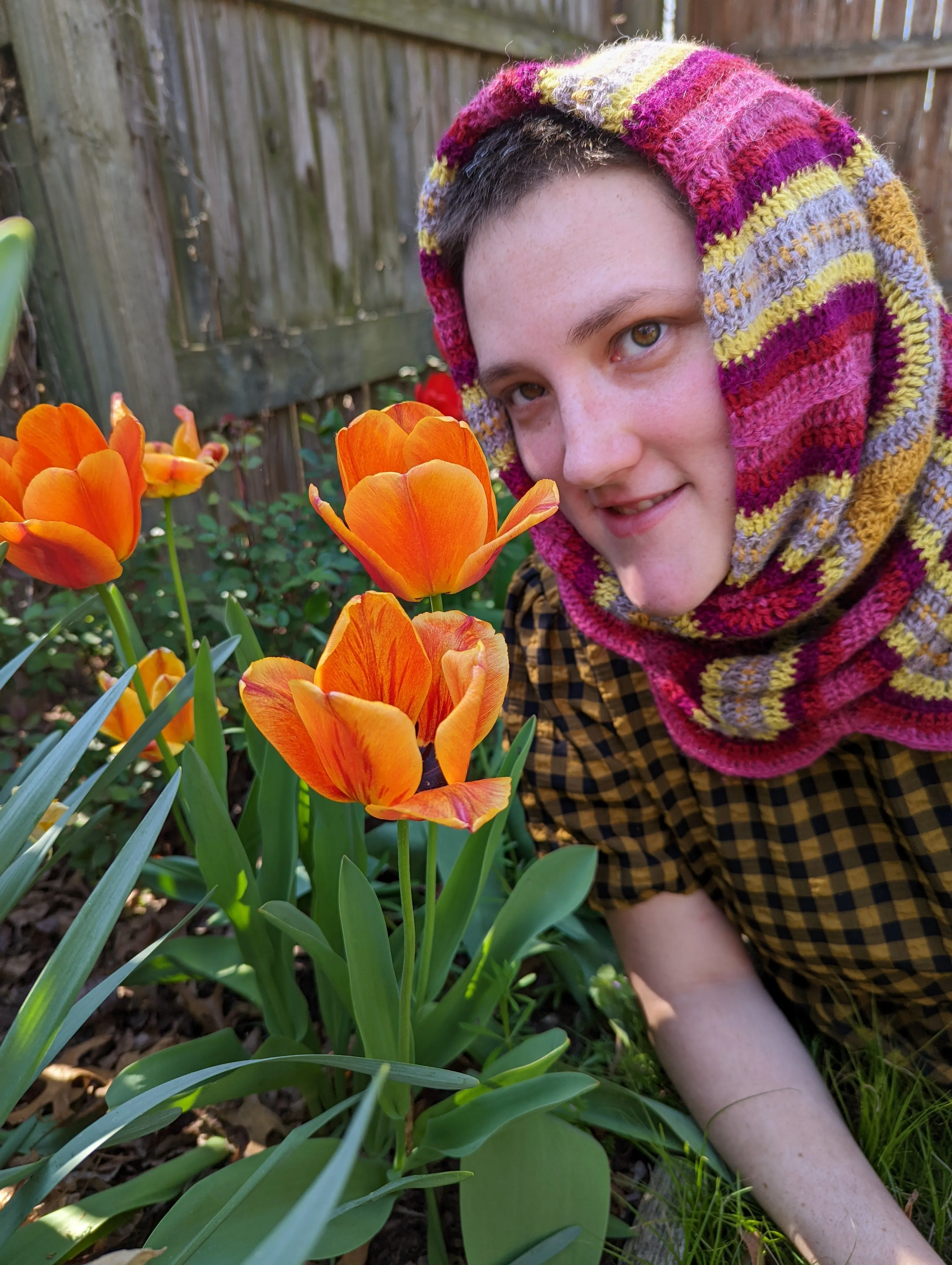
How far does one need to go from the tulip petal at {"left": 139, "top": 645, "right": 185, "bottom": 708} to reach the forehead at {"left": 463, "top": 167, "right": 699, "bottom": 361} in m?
0.55

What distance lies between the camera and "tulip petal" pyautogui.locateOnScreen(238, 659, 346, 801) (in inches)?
21.7

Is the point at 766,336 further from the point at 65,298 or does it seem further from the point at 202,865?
the point at 65,298

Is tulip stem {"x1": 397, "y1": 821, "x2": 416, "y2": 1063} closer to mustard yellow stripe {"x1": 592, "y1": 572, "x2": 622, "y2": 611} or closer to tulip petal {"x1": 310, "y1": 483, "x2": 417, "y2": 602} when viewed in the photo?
tulip petal {"x1": 310, "y1": 483, "x2": 417, "y2": 602}

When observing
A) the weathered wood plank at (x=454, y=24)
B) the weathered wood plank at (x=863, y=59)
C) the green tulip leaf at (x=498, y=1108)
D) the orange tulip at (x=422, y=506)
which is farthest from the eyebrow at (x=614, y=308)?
the weathered wood plank at (x=863, y=59)

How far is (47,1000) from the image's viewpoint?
703 mm

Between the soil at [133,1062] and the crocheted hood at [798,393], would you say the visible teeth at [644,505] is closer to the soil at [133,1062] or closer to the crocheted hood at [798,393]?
the crocheted hood at [798,393]

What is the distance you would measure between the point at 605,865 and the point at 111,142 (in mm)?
1933

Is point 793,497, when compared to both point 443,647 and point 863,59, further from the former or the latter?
point 863,59

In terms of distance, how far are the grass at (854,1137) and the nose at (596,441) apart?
0.79m

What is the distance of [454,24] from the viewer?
3428mm

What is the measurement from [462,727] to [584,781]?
0.84 meters

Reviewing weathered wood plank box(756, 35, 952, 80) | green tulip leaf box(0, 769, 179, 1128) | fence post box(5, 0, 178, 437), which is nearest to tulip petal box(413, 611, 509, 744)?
green tulip leaf box(0, 769, 179, 1128)

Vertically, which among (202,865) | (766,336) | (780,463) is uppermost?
(766,336)

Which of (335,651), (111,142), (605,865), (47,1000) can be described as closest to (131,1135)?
(47,1000)
